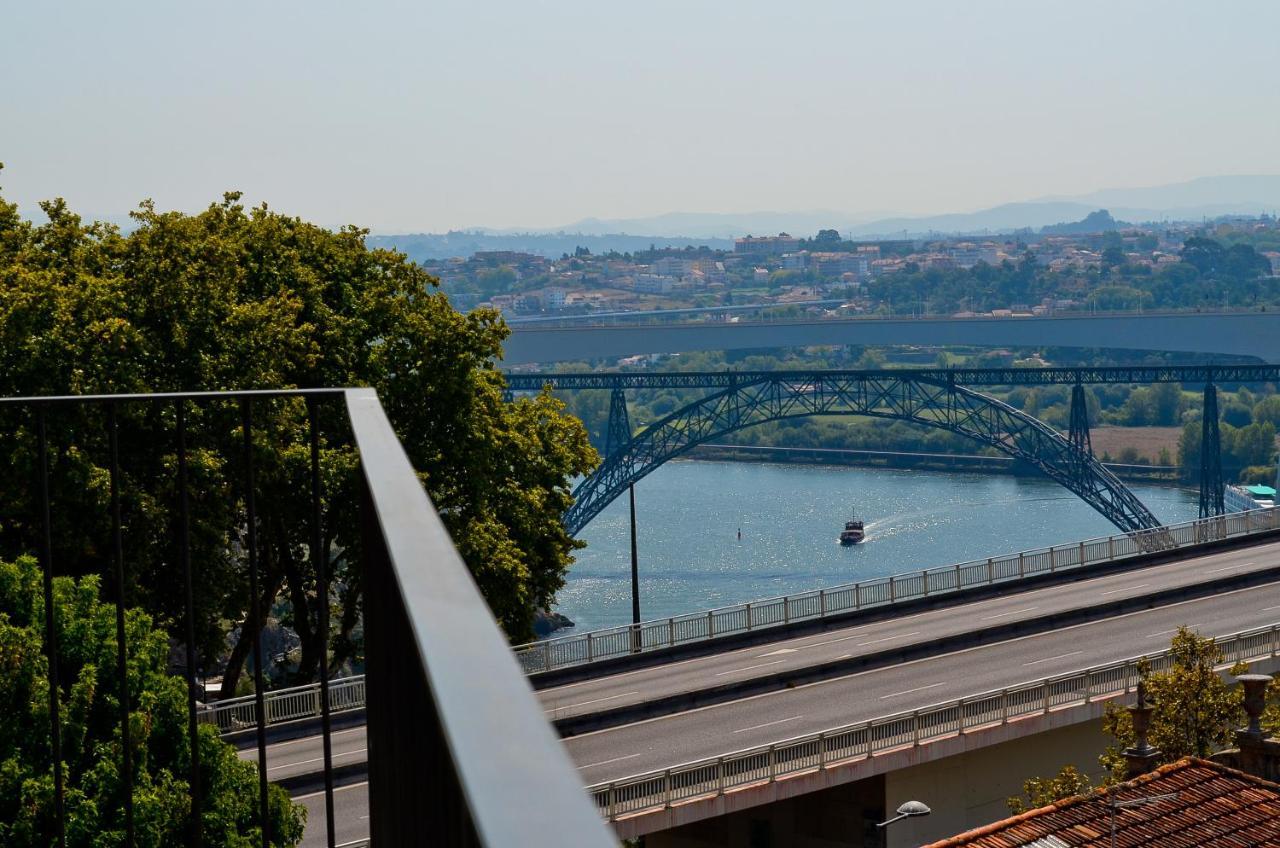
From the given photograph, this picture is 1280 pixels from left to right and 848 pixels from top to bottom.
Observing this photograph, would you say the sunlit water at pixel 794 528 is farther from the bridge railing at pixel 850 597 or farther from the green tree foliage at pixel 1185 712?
the green tree foliage at pixel 1185 712

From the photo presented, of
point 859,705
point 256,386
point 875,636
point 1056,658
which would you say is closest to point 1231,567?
point 875,636

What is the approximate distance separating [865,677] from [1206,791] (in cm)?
650

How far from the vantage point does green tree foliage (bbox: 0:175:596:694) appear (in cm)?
1717

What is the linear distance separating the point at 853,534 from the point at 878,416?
7409 millimetres

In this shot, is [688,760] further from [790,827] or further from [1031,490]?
[1031,490]

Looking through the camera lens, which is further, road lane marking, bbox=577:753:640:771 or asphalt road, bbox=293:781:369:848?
road lane marking, bbox=577:753:640:771

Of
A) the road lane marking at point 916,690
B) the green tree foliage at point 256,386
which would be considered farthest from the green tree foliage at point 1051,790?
the green tree foliage at point 256,386

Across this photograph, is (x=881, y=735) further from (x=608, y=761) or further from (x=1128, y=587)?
(x=1128, y=587)

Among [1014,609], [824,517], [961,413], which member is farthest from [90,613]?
[961,413]

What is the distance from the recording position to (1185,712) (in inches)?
776

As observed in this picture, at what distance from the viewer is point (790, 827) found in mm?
19234

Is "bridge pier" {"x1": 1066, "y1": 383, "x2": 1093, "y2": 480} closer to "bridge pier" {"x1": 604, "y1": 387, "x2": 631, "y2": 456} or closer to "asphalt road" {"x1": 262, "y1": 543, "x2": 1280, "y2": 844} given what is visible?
"bridge pier" {"x1": 604, "y1": 387, "x2": 631, "y2": 456}

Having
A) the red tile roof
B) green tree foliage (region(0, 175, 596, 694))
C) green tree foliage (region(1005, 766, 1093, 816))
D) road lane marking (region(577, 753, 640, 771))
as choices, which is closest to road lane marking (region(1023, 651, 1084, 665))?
green tree foliage (region(1005, 766, 1093, 816))

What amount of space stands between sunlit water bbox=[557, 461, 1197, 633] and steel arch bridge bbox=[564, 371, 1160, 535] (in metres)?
4.43
